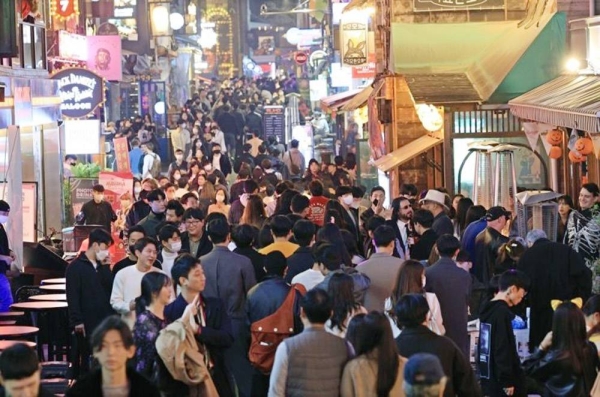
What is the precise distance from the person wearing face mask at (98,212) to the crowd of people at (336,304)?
2.61 meters

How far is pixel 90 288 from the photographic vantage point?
13.1 metres

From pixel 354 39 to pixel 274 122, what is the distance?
582 inches

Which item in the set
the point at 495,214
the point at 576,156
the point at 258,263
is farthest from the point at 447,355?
the point at 576,156

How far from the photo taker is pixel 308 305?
28.7 feet

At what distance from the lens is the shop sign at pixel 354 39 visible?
3200cm

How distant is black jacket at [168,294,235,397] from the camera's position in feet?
32.1

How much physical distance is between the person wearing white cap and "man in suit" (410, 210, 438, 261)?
2.44ft

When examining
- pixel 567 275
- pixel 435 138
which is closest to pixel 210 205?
pixel 435 138

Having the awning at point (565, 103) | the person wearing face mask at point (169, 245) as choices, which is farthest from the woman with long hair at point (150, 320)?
the awning at point (565, 103)

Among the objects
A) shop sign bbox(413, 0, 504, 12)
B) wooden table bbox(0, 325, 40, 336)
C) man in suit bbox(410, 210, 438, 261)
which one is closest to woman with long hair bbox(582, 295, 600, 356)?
man in suit bbox(410, 210, 438, 261)

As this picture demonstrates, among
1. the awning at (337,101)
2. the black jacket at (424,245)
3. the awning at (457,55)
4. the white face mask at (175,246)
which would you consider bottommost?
the black jacket at (424,245)

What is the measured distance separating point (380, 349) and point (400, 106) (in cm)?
1875

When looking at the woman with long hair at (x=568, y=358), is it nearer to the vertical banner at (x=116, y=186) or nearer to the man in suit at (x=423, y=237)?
the man in suit at (x=423, y=237)

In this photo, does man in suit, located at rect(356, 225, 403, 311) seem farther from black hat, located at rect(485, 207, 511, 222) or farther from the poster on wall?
the poster on wall
